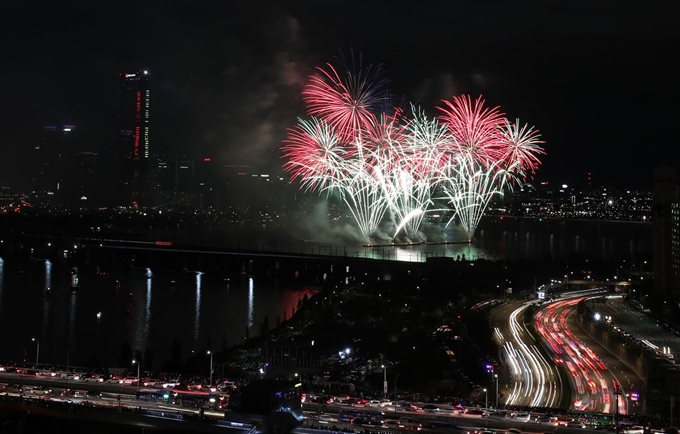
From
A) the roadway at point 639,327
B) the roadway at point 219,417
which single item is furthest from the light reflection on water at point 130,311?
the roadway at point 639,327

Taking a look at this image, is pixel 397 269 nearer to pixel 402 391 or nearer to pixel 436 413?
pixel 402 391

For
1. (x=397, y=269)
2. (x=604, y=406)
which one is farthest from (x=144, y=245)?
(x=604, y=406)

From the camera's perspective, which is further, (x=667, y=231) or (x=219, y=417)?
(x=667, y=231)

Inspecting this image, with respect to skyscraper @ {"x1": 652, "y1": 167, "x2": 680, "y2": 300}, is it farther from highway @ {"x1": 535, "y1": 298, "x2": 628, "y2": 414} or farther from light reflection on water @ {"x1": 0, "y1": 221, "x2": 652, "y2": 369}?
light reflection on water @ {"x1": 0, "y1": 221, "x2": 652, "y2": 369}

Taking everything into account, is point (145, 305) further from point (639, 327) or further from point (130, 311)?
point (639, 327)

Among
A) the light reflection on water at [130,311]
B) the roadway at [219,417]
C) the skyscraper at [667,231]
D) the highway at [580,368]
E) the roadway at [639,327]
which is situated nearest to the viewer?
the roadway at [219,417]

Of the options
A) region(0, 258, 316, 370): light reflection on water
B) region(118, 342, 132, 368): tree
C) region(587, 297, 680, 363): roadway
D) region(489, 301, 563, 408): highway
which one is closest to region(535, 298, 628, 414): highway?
region(489, 301, 563, 408): highway

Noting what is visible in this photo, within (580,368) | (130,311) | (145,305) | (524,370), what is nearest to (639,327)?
(580,368)

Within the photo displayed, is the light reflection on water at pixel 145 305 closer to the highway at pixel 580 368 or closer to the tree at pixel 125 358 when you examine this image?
the tree at pixel 125 358
